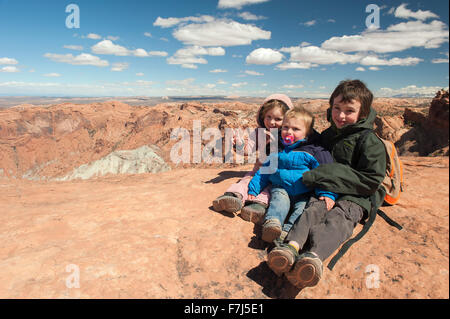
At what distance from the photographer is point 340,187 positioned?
2480 millimetres

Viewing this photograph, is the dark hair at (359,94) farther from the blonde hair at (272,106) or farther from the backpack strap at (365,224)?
the blonde hair at (272,106)

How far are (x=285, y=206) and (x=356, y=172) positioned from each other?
0.77 meters

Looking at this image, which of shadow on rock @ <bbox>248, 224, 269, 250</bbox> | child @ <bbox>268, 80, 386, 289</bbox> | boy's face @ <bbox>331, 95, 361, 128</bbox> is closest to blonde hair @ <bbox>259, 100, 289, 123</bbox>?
child @ <bbox>268, 80, 386, 289</bbox>

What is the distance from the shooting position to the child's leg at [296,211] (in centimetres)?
249

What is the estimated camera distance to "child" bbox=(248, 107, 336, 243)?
8.66ft

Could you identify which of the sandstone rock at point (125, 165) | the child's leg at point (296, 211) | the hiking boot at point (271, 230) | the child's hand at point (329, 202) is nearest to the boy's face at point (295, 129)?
the child's leg at point (296, 211)

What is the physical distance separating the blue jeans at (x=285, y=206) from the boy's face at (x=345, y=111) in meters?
0.88

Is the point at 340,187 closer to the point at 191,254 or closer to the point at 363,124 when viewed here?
the point at 363,124

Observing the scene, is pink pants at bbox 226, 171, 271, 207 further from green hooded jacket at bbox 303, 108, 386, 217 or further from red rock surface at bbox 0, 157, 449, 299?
green hooded jacket at bbox 303, 108, 386, 217

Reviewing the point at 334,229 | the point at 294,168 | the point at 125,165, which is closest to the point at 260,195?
the point at 294,168

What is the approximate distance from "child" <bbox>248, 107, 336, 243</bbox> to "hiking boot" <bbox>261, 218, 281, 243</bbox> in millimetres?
130

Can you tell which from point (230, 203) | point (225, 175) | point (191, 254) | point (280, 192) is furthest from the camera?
point (225, 175)
